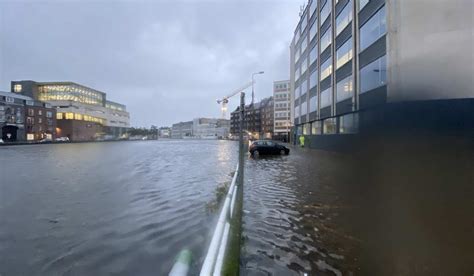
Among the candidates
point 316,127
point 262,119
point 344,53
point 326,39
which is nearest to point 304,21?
point 326,39

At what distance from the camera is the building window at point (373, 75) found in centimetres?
2045

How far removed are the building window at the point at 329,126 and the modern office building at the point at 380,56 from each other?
0.12m

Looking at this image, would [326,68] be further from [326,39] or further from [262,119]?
[262,119]

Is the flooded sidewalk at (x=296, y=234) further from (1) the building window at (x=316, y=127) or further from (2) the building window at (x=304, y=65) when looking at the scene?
(2) the building window at (x=304, y=65)

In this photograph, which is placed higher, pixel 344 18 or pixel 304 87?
pixel 344 18

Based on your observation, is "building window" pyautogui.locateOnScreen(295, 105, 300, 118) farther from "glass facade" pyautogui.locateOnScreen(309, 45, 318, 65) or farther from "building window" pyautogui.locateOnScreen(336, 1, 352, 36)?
"building window" pyautogui.locateOnScreen(336, 1, 352, 36)

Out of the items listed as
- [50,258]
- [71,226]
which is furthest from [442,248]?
[71,226]

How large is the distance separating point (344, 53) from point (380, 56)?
28.4ft

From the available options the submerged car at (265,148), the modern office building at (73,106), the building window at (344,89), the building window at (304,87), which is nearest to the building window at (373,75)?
the building window at (344,89)

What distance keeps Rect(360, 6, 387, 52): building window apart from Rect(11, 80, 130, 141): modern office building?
110 meters

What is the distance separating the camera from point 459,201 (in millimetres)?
7586

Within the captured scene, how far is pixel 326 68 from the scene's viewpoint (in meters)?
35.1

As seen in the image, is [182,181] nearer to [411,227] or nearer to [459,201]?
[411,227]

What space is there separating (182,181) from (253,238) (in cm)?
754
